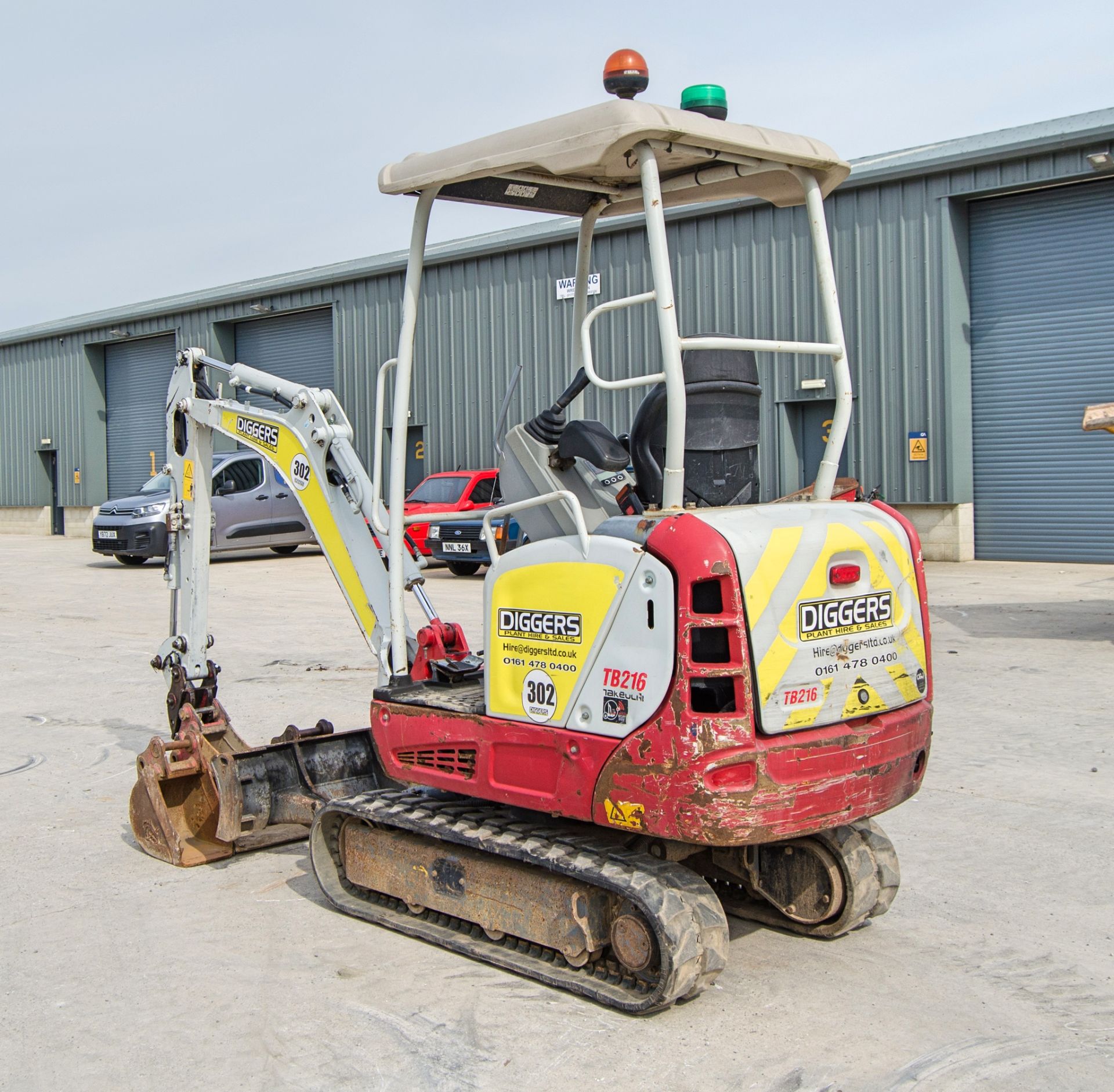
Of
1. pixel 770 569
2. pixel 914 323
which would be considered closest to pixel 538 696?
pixel 770 569

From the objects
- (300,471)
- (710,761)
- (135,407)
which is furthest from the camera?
(135,407)

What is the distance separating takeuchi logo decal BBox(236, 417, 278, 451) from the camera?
6008 millimetres

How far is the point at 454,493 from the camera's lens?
20.6 meters

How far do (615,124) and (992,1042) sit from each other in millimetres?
3083

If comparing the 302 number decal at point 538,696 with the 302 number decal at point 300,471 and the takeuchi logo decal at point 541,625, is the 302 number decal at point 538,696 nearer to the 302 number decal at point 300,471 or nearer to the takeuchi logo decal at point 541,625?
the takeuchi logo decal at point 541,625

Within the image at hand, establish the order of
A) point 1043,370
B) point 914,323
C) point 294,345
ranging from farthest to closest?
point 294,345 < point 914,323 < point 1043,370

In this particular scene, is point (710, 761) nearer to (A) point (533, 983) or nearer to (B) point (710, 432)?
(A) point (533, 983)

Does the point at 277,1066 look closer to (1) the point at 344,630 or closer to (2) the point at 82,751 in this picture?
(2) the point at 82,751

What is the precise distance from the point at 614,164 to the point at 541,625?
5.69 feet

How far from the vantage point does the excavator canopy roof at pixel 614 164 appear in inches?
159

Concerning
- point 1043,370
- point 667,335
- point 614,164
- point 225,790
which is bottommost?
point 225,790

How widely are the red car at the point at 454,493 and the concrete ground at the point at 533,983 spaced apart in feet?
40.2

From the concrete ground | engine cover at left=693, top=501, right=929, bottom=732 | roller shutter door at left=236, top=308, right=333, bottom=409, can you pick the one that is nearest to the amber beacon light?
engine cover at left=693, top=501, right=929, bottom=732

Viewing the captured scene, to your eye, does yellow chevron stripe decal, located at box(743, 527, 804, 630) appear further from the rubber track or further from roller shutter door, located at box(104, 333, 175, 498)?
roller shutter door, located at box(104, 333, 175, 498)
